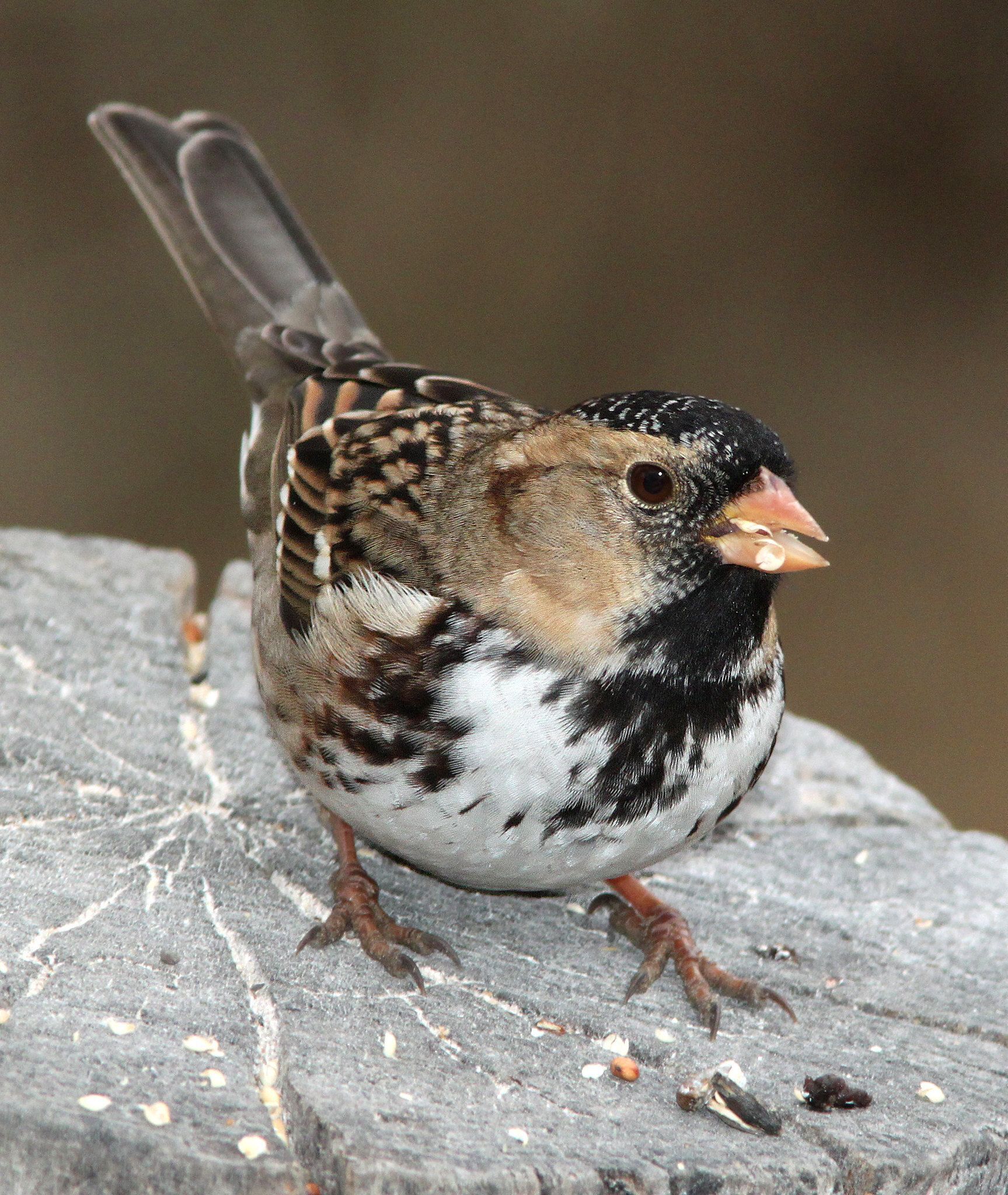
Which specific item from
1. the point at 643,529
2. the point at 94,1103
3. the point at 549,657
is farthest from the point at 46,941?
the point at 643,529

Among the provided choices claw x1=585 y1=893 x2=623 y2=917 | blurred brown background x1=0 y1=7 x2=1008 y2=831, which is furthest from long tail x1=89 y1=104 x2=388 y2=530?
blurred brown background x1=0 y1=7 x2=1008 y2=831

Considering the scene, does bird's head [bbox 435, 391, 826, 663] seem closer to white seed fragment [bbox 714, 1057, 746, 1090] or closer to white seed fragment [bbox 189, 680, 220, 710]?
white seed fragment [bbox 714, 1057, 746, 1090]

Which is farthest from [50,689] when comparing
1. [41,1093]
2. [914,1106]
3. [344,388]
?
[914,1106]

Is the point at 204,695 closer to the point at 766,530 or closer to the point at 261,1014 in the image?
the point at 261,1014

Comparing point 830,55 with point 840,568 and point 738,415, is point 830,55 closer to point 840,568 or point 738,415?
point 840,568

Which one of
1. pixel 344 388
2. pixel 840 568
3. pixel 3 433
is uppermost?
pixel 344 388

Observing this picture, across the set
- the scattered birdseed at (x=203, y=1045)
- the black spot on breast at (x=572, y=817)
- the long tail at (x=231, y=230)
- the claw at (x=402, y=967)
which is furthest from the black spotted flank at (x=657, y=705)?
the long tail at (x=231, y=230)

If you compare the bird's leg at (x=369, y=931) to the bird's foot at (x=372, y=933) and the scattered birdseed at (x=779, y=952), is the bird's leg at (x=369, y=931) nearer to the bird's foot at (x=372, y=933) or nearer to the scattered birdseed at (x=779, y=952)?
the bird's foot at (x=372, y=933)
